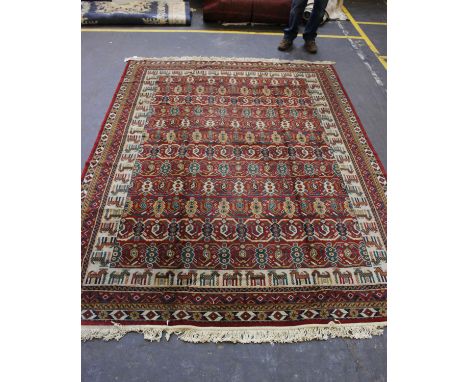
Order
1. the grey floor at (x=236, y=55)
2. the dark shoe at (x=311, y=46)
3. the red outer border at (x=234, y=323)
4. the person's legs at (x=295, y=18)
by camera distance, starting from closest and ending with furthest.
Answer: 1. the grey floor at (x=236, y=55)
2. the red outer border at (x=234, y=323)
3. the person's legs at (x=295, y=18)
4. the dark shoe at (x=311, y=46)

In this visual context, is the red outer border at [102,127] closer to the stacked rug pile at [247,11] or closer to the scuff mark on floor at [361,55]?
the stacked rug pile at [247,11]

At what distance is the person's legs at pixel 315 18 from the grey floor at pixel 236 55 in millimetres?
145

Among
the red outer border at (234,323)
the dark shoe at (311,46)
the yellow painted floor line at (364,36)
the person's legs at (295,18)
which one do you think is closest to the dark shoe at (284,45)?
the person's legs at (295,18)

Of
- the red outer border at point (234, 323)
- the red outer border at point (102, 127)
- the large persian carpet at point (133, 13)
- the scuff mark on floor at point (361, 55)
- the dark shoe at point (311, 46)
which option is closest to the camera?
the red outer border at point (234, 323)

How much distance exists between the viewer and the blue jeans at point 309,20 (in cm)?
327

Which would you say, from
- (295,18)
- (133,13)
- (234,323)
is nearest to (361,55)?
(295,18)

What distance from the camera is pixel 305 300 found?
5.65ft

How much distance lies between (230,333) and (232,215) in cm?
68

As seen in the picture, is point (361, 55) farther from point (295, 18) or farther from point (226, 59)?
point (226, 59)

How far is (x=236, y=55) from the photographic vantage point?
3359mm

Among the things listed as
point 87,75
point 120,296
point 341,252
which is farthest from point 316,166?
point 87,75

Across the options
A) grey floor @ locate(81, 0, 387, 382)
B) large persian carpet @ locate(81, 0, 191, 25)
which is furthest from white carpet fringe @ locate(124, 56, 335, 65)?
large persian carpet @ locate(81, 0, 191, 25)

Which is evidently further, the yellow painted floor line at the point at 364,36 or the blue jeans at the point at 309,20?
the yellow painted floor line at the point at 364,36

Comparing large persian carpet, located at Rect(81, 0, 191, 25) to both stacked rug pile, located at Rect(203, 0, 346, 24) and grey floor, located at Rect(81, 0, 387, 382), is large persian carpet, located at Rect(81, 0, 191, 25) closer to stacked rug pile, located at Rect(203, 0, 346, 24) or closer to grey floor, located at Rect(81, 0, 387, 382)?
grey floor, located at Rect(81, 0, 387, 382)
